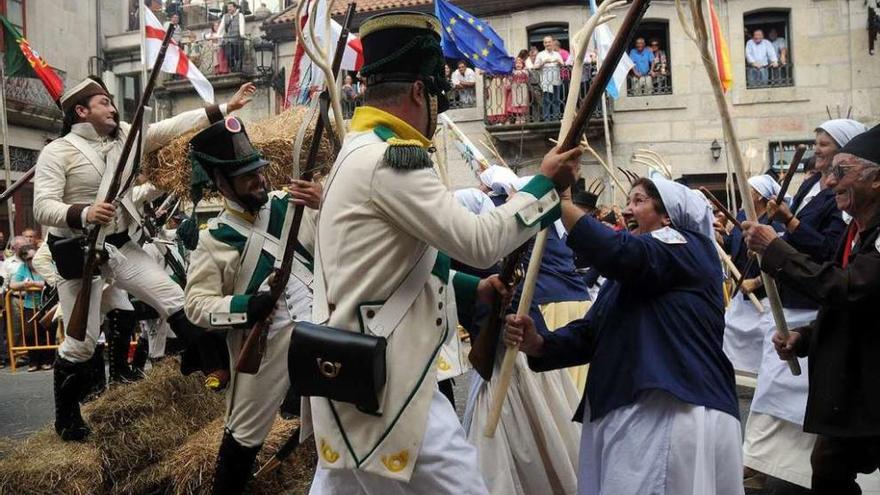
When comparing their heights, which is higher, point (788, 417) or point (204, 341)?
point (204, 341)

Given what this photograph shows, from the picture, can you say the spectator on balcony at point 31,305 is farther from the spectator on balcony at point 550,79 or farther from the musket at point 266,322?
the spectator on balcony at point 550,79

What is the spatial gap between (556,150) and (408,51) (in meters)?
0.61

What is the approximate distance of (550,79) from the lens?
2134cm

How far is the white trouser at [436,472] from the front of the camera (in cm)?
263

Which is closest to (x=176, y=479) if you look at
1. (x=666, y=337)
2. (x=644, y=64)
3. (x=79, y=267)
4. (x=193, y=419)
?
(x=193, y=419)

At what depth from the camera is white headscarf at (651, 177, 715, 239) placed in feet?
12.0

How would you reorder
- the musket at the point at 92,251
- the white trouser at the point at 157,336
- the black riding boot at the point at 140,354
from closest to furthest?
1. the musket at the point at 92,251
2. the white trouser at the point at 157,336
3. the black riding boot at the point at 140,354

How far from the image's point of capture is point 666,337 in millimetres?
3428

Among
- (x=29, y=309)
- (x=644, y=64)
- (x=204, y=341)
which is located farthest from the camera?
(x=644, y=64)

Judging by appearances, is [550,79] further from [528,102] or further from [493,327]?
[493,327]

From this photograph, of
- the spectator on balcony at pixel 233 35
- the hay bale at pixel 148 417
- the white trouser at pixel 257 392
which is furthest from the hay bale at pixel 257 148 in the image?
the spectator on balcony at pixel 233 35

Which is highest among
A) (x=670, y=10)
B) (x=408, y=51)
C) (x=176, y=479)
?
(x=670, y=10)

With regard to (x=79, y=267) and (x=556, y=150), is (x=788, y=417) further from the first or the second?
(x=79, y=267)

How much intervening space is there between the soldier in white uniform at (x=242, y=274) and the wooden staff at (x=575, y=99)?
115cm
